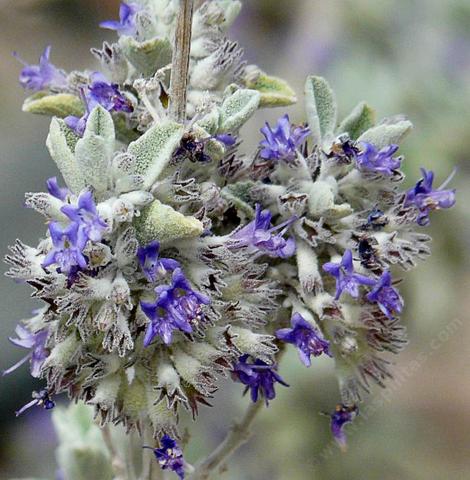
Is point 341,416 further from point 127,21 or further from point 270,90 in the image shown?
point 127,21

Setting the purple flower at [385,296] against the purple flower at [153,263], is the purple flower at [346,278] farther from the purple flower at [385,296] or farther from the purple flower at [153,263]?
the purple flower at [153,263]

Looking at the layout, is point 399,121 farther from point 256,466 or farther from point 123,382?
point 256,466

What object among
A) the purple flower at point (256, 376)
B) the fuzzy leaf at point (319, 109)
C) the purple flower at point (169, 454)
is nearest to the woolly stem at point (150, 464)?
the purple flower at point (169, 454)

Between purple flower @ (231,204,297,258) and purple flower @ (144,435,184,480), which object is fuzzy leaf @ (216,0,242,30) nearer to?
purple flower @ (231,204,297,258)

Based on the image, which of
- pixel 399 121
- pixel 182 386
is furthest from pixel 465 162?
pixel 182 386

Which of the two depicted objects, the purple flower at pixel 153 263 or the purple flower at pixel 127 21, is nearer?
the purple flower at pixel 153 263

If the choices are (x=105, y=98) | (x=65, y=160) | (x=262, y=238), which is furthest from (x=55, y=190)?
(x=262, y=238)

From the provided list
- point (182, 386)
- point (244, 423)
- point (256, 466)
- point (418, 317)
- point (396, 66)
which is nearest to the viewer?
point (182, 386)
